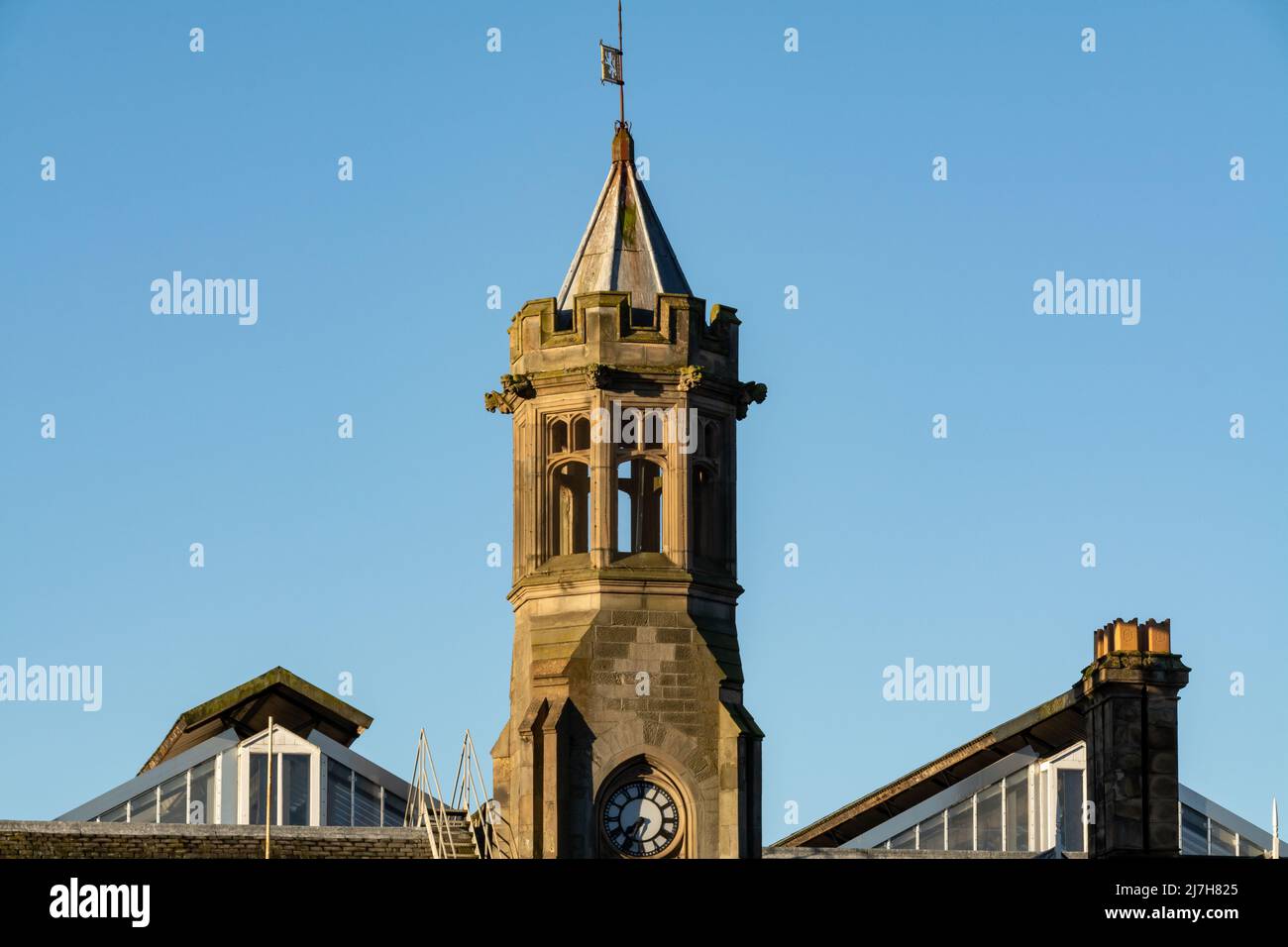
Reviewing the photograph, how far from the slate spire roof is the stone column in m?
10.6

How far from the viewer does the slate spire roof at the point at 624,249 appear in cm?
6844

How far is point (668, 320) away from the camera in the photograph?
67.4 metres

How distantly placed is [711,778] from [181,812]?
11835mm

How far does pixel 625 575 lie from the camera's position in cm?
6669

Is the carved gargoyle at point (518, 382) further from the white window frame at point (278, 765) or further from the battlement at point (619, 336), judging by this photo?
the white window frame at point (278, 765)

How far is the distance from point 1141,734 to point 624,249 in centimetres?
1301

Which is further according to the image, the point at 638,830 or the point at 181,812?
the point at 181,812

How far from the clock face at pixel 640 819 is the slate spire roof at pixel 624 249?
8.86 meters

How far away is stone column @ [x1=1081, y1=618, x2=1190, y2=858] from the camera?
64625 mm

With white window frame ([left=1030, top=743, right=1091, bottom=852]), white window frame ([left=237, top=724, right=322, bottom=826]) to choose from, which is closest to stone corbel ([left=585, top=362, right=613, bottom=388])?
white window frame ([left=237, top=724, right=322, bottom=826])
